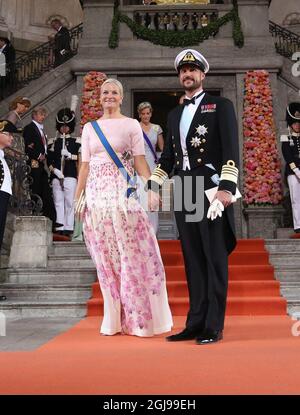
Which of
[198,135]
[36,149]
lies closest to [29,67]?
[36,149]

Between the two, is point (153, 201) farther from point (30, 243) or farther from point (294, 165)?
point (294, 165)

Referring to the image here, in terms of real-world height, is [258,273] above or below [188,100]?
below

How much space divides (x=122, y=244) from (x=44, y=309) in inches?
86.9

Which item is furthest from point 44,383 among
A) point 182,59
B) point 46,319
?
point 46,319

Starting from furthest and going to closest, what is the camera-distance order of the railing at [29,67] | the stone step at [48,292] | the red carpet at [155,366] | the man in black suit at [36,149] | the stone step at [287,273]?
the railing at [29,67], the man in black suit at [36,149], the stone step at [287,273], the stone step at [48,292], the red carpet at [155,366]

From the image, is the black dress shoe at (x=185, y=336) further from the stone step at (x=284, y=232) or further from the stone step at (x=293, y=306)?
the stone step at (x=284, y=232)

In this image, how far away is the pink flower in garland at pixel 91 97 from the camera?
11.8 meters

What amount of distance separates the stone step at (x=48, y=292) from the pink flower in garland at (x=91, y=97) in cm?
597

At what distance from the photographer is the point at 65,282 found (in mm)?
6836

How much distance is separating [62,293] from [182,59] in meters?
3.60

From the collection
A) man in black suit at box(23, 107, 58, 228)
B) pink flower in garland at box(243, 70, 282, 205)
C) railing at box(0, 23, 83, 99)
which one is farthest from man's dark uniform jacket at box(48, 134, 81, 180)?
railing at box(0, 23, 83, 99)

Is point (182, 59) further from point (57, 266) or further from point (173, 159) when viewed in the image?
point (57, 266)

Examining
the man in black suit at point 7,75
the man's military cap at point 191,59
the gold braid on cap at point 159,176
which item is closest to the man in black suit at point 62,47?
the man in black suit at point 7,75
